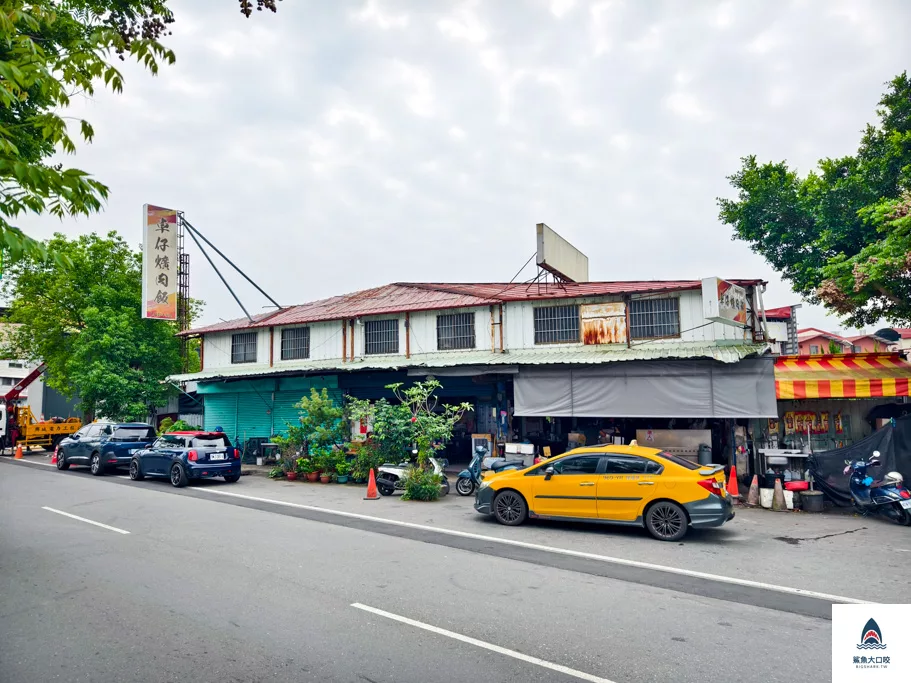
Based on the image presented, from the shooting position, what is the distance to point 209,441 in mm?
16625

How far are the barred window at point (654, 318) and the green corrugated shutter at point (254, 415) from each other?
14540 millimetres

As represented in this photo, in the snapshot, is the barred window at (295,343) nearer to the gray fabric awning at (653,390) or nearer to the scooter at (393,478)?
the scooter at (393,478)

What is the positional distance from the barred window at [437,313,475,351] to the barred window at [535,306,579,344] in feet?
7.86

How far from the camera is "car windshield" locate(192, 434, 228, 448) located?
16.4m

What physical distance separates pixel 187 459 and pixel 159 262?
11138 millimetres

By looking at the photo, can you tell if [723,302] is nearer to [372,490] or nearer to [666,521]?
[666,521]

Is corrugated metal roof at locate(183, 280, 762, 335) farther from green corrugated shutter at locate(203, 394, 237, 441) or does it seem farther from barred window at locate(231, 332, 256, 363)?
green corrugated shutter at locate(203, 394, 237, 441)

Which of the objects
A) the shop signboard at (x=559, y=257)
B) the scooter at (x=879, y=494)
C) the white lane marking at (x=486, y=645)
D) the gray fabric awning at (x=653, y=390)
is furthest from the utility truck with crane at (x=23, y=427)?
the scooter at (x=879, y=494)

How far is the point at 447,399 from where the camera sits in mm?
20453

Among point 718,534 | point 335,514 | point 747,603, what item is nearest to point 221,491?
point 335,514

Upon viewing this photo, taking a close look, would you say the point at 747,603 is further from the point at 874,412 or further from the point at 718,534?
the point at 874,412

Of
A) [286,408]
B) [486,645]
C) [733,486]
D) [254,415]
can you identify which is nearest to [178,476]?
[286,408]

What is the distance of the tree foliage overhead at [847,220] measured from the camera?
13539 millimetres

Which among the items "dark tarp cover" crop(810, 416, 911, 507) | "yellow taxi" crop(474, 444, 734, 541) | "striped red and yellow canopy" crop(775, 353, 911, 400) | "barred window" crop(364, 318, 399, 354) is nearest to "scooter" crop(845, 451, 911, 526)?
"dark tarp cover" crop(810, 416, 911, 507)
